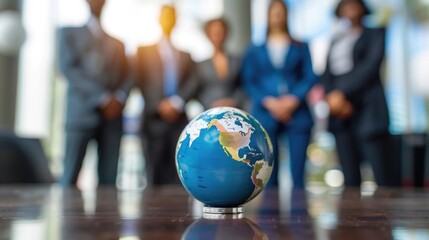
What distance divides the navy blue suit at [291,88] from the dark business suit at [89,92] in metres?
0.86

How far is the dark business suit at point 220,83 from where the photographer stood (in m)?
2.86

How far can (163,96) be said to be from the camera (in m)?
2.89

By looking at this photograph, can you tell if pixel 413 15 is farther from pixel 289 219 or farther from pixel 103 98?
pixel 289 219

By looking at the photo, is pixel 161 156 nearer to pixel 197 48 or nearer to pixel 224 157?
pixel 224 157

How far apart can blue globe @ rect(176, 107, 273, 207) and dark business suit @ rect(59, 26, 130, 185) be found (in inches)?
77.3

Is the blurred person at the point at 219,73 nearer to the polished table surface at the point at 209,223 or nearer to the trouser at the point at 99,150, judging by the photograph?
the trouser at the point at 99,150

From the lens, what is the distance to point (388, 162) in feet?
8.86

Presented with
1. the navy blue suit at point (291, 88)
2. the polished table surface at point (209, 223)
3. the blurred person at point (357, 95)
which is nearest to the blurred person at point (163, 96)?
the navy blue suit at point (291, 88)

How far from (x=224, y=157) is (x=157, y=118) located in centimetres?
207

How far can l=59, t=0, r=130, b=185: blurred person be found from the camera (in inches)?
108

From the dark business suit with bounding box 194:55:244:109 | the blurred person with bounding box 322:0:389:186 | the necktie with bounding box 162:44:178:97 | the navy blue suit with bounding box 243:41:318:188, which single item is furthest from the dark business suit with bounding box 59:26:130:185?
the blurred person with bounding box 322:0:389:186

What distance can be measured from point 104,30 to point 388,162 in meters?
1.88

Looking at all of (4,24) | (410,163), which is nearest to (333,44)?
(410,163)

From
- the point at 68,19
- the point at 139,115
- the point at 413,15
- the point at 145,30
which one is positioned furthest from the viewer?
the point at 413,15
